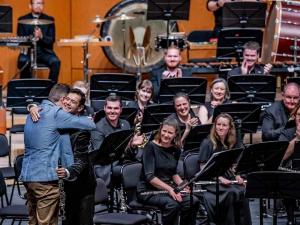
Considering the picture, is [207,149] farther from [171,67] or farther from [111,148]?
[171,67]

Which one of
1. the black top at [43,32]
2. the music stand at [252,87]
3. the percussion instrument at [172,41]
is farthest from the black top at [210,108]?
the black top at [43,32]

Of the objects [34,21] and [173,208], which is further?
[34,21]

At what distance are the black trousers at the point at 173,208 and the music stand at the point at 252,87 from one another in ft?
7.47

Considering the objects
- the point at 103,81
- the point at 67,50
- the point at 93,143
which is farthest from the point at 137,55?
the point at 93,143

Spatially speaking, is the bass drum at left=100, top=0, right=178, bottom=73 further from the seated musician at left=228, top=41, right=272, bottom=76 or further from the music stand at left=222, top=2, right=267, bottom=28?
the seated musician at left=228, top=41, right=272, bottom=76

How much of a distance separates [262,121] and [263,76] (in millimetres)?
558

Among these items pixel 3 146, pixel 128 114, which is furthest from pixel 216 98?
pixel 3 146

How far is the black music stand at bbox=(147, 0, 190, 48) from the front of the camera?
1338 cm

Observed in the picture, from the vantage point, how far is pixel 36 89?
452 inches

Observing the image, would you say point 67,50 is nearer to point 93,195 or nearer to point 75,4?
point 75,4

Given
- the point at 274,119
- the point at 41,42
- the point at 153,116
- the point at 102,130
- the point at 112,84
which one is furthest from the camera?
the point at 41,42

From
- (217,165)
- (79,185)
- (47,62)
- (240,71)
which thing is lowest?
(79,185)

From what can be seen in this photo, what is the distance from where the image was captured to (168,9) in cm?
1341

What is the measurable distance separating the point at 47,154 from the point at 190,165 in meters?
1.90
